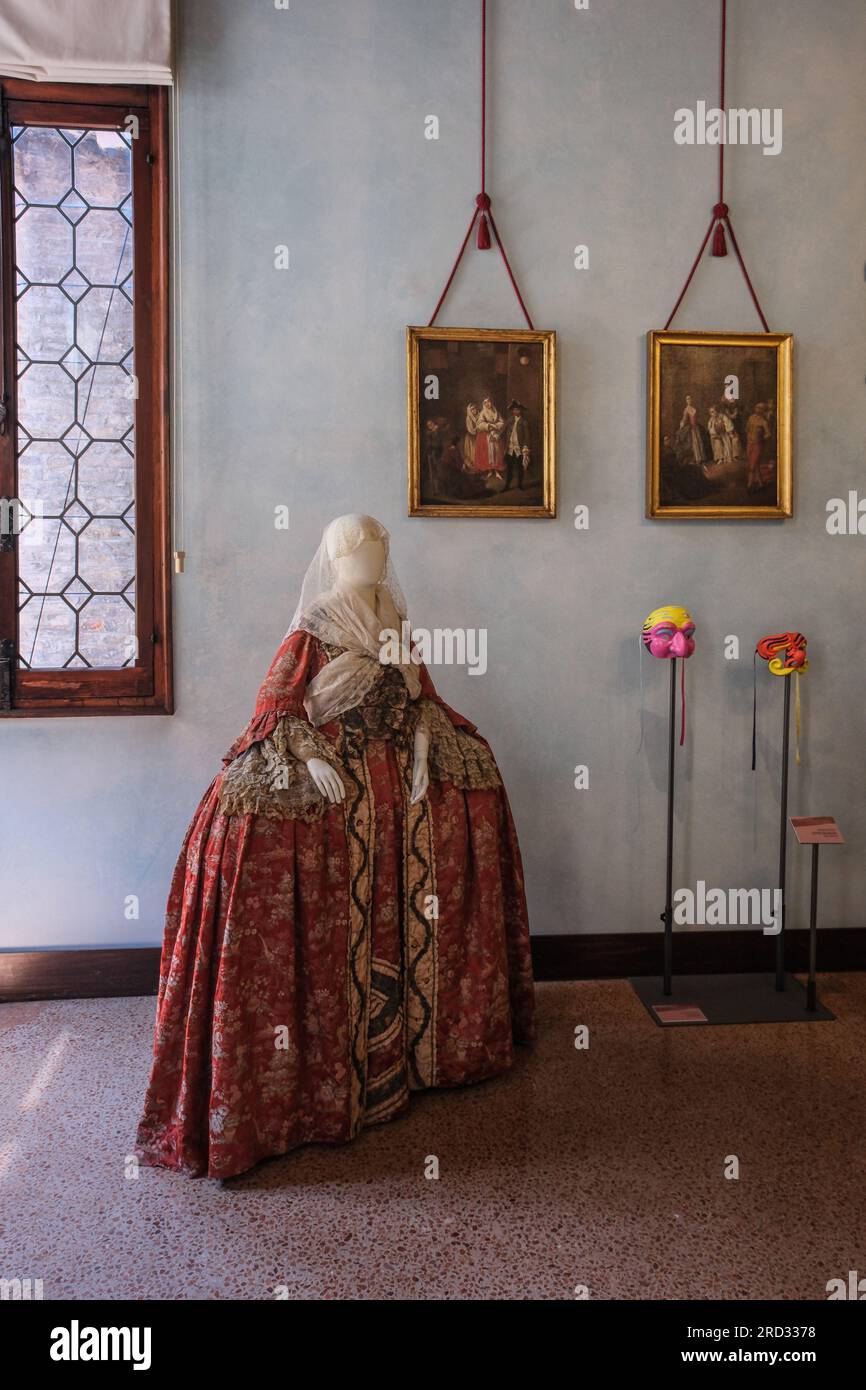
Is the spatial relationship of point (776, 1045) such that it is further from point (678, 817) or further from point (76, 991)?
point (76, 991)

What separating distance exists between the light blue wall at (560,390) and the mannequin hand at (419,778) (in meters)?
0.87

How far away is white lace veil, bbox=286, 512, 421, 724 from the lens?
2.52 metres

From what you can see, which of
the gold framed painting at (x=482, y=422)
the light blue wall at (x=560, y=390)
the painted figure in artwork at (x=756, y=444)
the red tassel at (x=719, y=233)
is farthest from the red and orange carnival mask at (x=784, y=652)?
the red tassel at (x=719, y=233)

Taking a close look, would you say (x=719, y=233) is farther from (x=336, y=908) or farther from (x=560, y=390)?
(x=336, y=908)

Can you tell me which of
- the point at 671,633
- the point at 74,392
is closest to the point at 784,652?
the point at 671,633

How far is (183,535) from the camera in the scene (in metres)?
3.30

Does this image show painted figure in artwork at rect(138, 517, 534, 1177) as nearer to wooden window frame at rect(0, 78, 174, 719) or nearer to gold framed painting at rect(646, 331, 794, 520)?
wooden window frame at rect(0, 78, 174, 719)

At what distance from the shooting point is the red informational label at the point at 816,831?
3.16 metres

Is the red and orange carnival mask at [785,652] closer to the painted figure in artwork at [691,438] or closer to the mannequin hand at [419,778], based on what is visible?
the painted figure in artwork at [691,438]

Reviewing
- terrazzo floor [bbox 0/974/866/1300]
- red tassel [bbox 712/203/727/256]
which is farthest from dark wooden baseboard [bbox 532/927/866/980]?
red tassel [bbox 712/203/727/256]

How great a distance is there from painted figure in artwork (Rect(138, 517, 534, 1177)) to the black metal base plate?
0.72m

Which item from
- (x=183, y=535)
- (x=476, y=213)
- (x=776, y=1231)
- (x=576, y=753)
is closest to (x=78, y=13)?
(x=476, y=213)

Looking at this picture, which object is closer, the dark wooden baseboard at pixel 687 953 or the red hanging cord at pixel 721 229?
the red hanging cord at pixel 721 229

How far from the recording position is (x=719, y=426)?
3.46m
